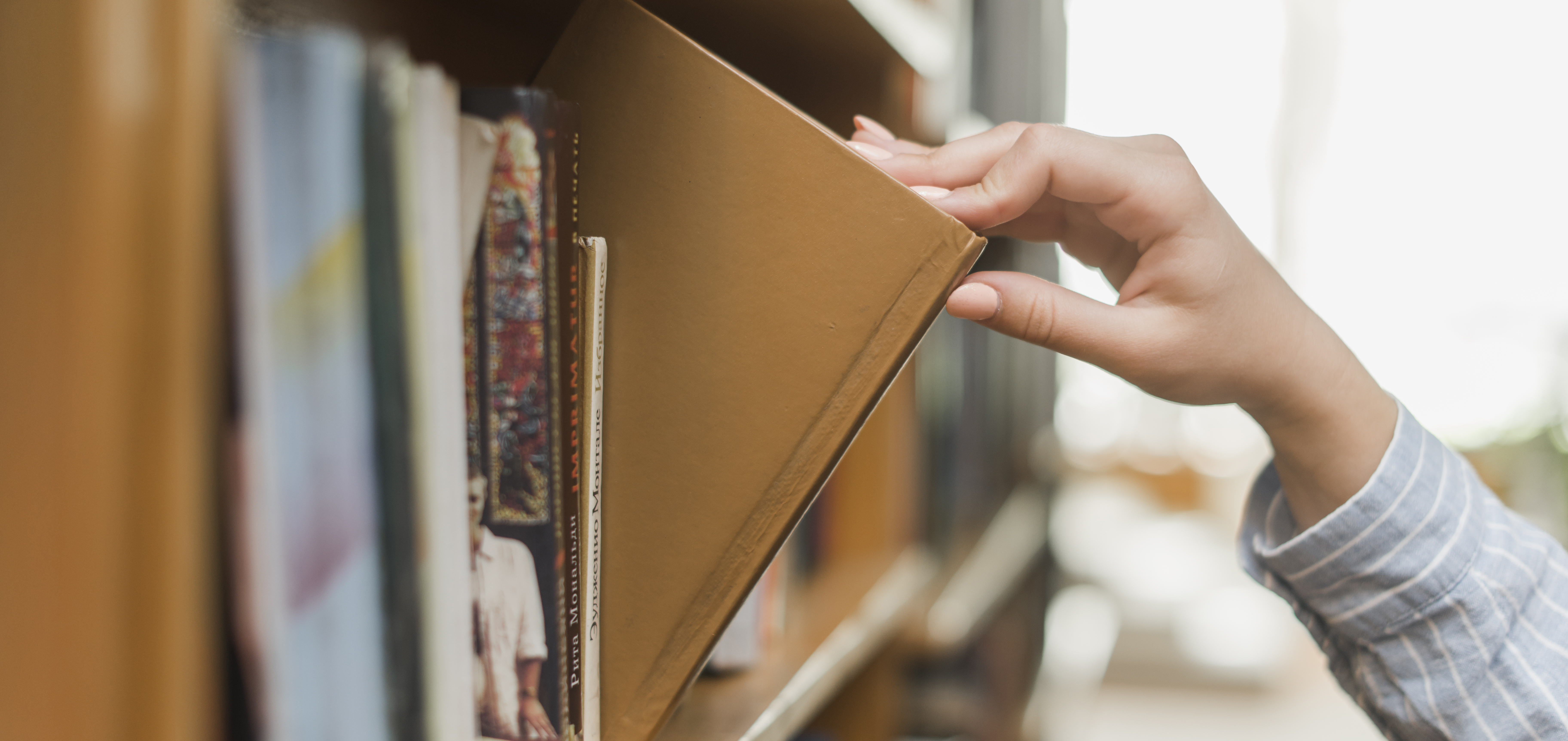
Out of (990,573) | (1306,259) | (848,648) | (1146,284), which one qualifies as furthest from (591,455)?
(1306,259)

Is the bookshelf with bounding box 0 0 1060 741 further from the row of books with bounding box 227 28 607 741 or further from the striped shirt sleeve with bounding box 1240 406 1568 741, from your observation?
the striped shirt sleeve with bounding box 1240 406 1568 741

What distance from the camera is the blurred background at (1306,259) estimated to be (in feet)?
11.9

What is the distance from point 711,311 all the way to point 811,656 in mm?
436

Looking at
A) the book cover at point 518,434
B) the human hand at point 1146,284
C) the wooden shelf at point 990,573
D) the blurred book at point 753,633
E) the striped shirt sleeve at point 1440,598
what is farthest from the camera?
the wooden shelf at point 990,573

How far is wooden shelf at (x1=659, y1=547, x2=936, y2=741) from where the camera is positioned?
66cm

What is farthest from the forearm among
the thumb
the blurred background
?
the blurred background

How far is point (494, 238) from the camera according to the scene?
40 centimetres

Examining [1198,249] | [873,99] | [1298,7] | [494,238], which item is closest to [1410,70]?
[1298,7]

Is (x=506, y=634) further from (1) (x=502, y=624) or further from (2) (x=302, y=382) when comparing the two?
(2) (x=302, y=382)

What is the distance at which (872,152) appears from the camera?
0.54m

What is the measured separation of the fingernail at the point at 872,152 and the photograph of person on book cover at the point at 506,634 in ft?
A: 0.91

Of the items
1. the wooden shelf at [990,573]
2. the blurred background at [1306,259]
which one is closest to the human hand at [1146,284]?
the wooden shelf at [990,573]

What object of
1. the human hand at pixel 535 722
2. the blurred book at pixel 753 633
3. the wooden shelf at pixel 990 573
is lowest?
the wooden shelf at pixel 990 573

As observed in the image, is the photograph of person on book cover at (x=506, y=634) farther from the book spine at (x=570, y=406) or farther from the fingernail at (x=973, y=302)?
the fingernail at (x=973, y=302)
